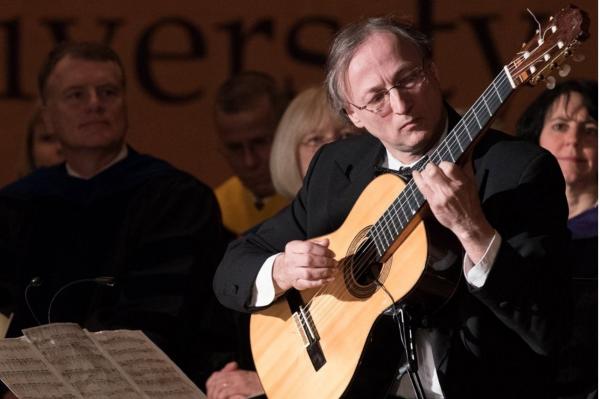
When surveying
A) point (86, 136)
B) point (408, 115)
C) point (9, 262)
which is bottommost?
point (9, 262)

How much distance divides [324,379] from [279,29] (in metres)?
3.37

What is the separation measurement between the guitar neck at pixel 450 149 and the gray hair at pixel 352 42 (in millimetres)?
383

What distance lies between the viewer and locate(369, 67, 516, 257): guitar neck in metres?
3.55

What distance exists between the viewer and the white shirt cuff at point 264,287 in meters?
4.25

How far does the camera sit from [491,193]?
3.71m

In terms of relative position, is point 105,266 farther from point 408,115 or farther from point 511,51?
point 511,51

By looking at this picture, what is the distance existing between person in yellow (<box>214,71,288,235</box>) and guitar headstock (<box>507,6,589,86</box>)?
9.35ft

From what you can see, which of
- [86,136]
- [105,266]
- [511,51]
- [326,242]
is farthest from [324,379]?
[511,51]

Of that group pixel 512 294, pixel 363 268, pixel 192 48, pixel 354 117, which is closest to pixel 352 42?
pixel 354 117

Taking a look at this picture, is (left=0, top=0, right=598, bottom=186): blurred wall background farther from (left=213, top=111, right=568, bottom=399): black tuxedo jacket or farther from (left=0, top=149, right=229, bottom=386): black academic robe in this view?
(left=213, top=111, right=568, bottom=399): black tuxedo jacket

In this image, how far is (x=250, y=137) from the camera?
6.35 m

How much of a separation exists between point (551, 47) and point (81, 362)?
5.40 feet

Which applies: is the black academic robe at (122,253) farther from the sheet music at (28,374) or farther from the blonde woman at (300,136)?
the sheet music at (28,374)

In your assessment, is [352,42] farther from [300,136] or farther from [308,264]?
[300,136]
